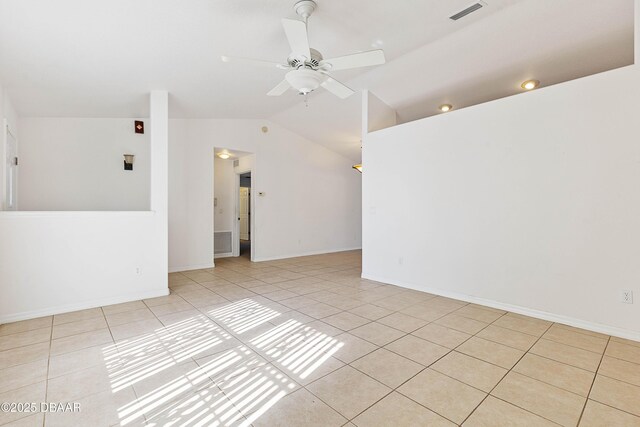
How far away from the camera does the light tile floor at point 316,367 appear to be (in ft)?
5.74

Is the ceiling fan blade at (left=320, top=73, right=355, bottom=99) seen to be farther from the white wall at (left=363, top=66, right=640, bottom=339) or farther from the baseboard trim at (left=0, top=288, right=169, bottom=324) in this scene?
the baseboard trim at (left=0, top=288, right=169, bottom=324)

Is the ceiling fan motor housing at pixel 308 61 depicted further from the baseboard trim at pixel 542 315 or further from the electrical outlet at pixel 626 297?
the electrical outlet at pixel 626 297

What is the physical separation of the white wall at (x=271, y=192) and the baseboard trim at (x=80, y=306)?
168cm

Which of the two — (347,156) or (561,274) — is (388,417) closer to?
(561,274)

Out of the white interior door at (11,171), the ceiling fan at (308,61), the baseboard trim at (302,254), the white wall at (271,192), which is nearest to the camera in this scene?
the ceiling fan at (308,61)

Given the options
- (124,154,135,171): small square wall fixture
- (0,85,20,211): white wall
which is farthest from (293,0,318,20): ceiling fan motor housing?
(124,154,135,171): small square wall fixture

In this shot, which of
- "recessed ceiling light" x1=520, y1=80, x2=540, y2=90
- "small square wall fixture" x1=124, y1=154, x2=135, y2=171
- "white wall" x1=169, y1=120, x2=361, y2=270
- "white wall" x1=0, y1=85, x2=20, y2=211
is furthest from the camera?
"white wall" x1=169, y1=120, x2=361, y2=270

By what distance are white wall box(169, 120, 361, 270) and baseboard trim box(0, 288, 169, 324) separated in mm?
1676

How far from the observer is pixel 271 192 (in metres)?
7.05

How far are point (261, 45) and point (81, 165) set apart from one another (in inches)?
154

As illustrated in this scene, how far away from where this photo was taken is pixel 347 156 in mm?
8609

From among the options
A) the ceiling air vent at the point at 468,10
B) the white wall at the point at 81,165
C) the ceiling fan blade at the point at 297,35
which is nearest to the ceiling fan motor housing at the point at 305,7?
the ceiling fan blade at the point at 297,35

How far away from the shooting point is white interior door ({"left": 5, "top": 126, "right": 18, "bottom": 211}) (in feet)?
12.4

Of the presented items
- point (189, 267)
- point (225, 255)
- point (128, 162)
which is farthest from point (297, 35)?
point (225, 255)
